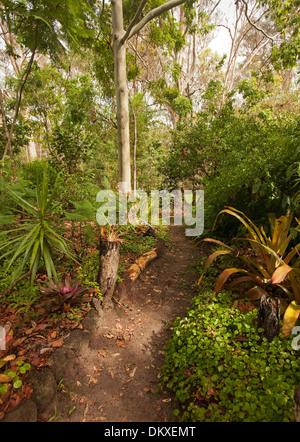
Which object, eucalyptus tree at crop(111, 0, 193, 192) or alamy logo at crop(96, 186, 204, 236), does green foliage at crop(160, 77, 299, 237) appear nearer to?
alamy logo at crop(96, 186, 204, 236)

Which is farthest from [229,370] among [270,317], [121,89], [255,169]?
[121,89]

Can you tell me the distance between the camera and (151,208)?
610 cm

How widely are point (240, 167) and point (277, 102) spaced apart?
9587mm

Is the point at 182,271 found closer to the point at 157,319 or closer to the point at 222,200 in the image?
the point at 157,319

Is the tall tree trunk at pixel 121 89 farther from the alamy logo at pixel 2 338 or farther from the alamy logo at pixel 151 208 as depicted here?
the alamy logo at pixel 2 338

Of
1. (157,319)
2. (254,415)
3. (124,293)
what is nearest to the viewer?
(254,415)

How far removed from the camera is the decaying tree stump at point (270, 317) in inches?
71.1

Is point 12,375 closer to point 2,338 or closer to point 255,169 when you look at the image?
point 2,338

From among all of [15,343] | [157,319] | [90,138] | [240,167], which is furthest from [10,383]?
[90,138]

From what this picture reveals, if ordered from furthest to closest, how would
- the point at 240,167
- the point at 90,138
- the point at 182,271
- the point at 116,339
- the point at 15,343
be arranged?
the point at 90,138 → the point at 182,271 → the point at 240,167 → the point at 116,339 → the point at 15,343

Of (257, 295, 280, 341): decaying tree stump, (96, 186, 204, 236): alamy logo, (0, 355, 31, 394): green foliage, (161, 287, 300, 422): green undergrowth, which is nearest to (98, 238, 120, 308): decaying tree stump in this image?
(96, 186, 204, 236): alamy logo

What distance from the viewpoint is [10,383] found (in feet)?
5.04

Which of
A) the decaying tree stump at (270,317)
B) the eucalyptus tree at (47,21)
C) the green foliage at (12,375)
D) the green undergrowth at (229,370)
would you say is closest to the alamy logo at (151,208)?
the green foliage at (12,375)

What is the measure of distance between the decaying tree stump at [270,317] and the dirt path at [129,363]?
1023 mm
